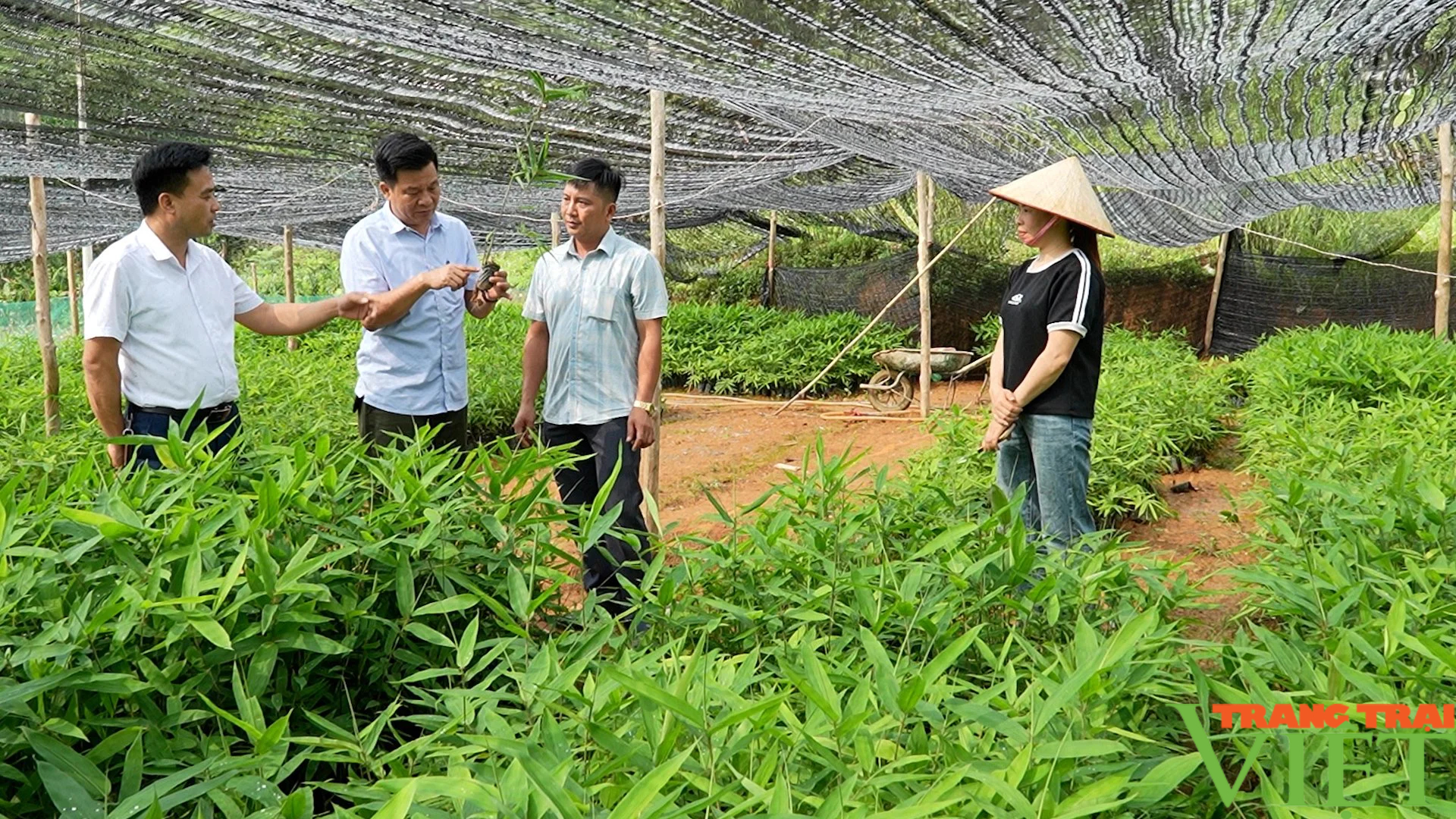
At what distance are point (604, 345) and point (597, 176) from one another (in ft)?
1.64

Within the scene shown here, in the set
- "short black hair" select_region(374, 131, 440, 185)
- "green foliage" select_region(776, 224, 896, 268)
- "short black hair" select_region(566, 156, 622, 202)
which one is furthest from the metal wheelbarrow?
"green foliage" select_region(776, 224, 896, 268)

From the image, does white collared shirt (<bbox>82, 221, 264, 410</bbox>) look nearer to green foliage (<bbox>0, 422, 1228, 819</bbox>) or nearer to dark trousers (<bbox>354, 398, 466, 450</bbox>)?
dark trousers (<bbox>354, 398, 466, 450</bbox>)

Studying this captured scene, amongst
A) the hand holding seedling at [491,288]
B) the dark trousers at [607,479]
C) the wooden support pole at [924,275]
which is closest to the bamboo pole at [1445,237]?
the wooden support pole at [924,275]

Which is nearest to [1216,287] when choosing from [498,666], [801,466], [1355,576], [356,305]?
[801,466]

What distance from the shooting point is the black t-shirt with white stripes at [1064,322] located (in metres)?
2.74

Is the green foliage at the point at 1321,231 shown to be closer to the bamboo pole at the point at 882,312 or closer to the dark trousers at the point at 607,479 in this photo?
the bamboo pole at the point at 882,312

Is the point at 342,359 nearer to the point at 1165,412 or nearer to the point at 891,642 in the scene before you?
the point at 1165,412

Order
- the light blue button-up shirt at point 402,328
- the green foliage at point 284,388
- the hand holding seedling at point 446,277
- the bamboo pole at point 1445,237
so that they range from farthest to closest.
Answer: the bamboo pole at point 1445,237, the green foliage at point 284,388, the light blue button-up shirt at point 402,328, the hand holding seedling at point 446,277

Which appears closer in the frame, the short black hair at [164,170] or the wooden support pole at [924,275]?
the short black hair at [164,170]

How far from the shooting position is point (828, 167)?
814 centimetres

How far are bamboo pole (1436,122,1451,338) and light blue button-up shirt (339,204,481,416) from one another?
6982mm

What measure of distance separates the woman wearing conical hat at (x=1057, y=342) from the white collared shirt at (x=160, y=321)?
217cm

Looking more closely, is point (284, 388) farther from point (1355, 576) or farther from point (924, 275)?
point (1355, 576)

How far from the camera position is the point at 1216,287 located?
11.3 metres
